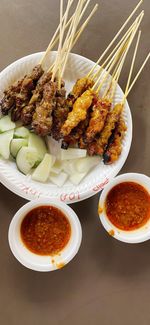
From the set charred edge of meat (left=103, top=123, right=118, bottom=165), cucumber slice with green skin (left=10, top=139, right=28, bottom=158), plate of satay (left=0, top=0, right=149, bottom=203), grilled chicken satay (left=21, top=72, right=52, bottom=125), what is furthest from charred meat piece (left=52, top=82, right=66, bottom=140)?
charred edge of meat (left=103, top=123, right=118, bottom=165)

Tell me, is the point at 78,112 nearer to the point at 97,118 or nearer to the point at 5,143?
the point at 97,118

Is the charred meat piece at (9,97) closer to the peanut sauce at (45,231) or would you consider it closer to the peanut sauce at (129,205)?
the peanut sauce at (45,231)

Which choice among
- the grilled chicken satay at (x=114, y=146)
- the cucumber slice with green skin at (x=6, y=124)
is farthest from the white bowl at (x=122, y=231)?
the cucumber slice with green skin at (x=6, y=124)

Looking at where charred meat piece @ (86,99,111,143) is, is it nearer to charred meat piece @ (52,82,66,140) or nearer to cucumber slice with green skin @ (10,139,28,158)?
charred meat piece @ (52,82,66,140)

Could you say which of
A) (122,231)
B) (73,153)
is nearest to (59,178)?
(73,153)

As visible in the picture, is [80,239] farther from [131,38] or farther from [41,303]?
[131,38]

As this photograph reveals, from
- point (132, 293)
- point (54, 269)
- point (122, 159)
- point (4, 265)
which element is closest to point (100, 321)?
point (132, 293)

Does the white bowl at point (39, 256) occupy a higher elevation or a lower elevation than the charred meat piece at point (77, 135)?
lower
